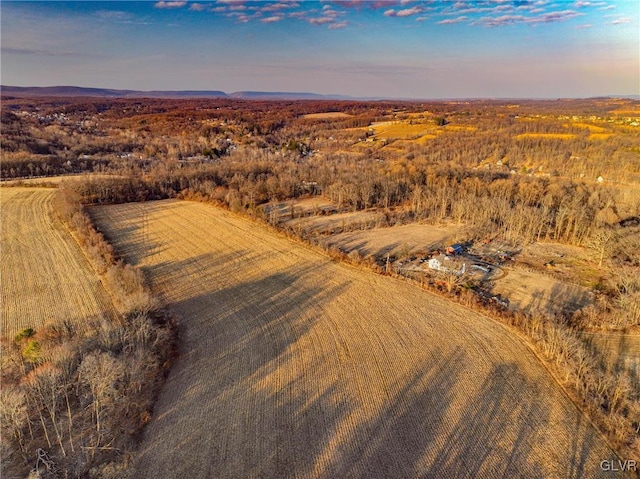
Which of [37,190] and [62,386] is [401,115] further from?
[62,386]

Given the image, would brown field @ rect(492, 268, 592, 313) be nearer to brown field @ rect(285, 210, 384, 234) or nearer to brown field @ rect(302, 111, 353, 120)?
brown field @ rect(285, 210, 384, 234)

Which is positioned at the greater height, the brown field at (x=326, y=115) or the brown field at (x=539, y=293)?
the brown field at (x=326, y=115)

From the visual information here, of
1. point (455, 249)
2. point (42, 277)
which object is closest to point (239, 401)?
point (42, 277)

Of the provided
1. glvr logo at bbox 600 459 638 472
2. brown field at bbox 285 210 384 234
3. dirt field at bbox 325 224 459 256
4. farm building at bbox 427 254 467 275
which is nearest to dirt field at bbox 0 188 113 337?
dirt field at bbox 325 224 459 256

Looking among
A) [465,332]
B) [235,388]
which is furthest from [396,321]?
[235,388]

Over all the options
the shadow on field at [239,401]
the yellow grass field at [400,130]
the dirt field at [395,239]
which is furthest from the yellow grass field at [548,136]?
the shadow on field at [239,401]

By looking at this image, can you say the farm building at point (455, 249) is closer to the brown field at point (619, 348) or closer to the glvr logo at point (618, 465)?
the brown field at point (619, 348)
